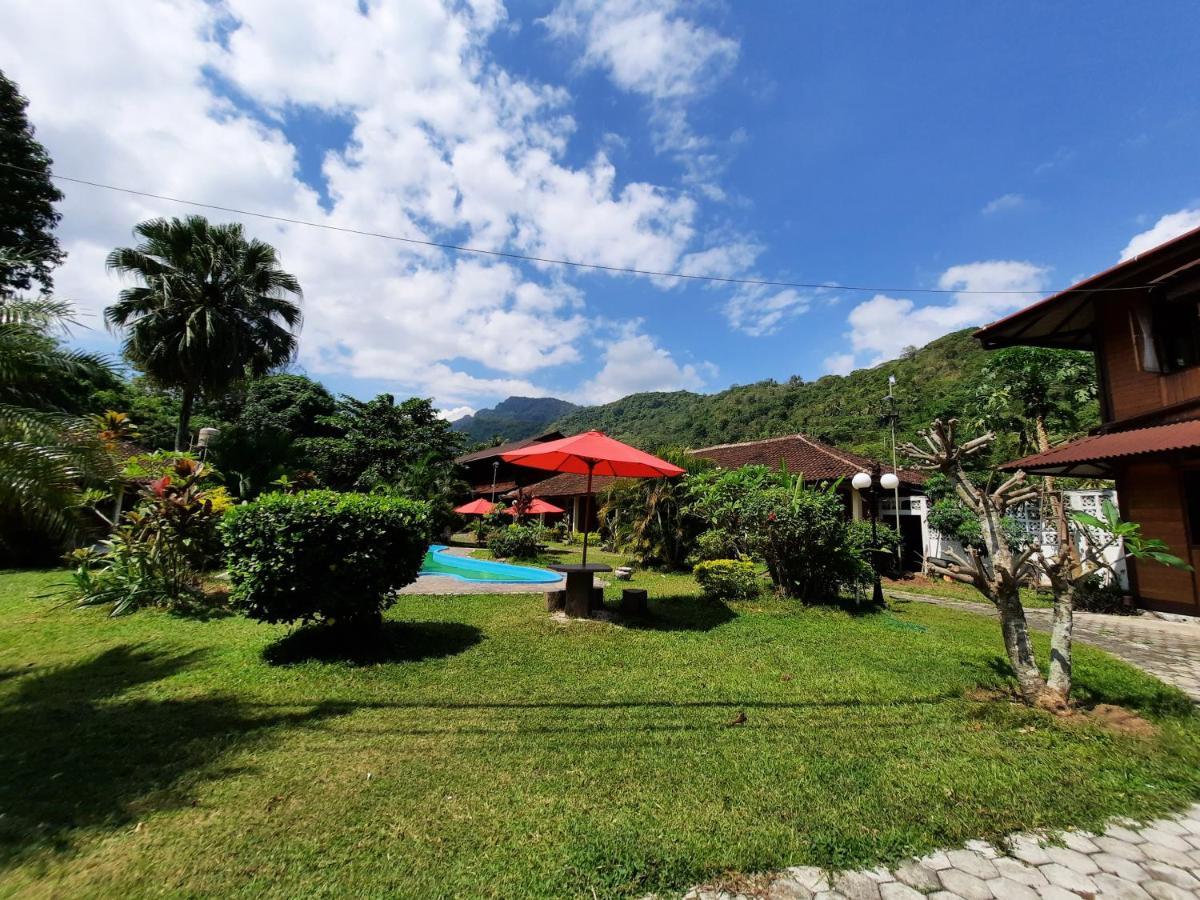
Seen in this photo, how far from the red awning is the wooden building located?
20 millimetres

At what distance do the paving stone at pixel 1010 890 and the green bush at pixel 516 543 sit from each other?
1417cm

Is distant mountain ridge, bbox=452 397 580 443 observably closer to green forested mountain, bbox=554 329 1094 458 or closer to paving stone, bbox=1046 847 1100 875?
green forested mountain, bbox=554 329 1094 458

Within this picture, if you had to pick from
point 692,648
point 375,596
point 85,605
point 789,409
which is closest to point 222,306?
point 85,605

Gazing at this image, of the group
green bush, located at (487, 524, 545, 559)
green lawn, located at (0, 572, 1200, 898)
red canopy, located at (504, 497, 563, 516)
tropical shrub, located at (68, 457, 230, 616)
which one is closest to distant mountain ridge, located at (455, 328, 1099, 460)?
red canopy, located at (504, 497, 563, 516)

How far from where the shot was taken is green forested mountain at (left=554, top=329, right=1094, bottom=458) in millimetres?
35344

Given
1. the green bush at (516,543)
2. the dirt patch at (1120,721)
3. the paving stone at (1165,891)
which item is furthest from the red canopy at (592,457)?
the green bush at (516,543)

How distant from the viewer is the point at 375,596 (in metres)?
5.25

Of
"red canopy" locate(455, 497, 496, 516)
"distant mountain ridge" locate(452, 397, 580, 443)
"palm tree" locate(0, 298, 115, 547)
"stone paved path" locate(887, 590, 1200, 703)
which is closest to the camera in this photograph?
"palm tree" locate(0, 298, 115, 547)

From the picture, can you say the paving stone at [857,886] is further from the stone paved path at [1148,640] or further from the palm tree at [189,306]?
the palm tree at [189,306]

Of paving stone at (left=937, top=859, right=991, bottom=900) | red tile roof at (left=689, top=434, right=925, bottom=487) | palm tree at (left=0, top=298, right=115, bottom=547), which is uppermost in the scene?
red tile roof at (left=689, top=434, right=925, bottom=487)

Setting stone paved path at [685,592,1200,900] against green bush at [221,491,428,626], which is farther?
green bush at [221,491,428,626]

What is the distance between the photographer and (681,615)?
7.79 meters

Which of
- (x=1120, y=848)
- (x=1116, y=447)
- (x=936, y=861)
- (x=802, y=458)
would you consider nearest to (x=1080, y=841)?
(x=1120, y=848)

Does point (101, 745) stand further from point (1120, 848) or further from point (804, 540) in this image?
point (804, 540)
